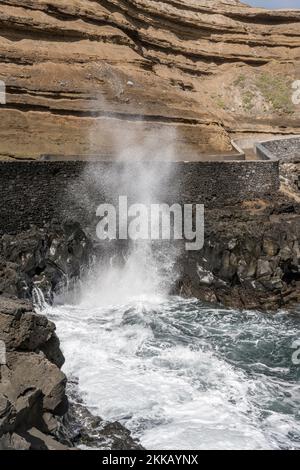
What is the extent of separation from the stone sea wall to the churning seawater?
2.69 m

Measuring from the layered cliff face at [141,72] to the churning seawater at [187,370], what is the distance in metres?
7.62

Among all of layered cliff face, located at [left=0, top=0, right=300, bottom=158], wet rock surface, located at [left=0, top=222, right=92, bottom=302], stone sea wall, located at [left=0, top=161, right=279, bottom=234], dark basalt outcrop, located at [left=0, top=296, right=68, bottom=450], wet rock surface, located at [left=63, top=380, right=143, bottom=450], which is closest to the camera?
dark basalt outcrop, located at [left=0, top=296, right=68, bottom=450]

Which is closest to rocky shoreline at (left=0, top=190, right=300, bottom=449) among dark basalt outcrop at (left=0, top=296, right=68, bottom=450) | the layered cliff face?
dark basalt outcrop at (left=0, top=296, right=68, bottom=450)

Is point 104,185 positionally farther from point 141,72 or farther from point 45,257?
point 141,72

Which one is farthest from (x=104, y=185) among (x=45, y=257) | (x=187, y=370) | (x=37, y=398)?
(x=37, y=398)

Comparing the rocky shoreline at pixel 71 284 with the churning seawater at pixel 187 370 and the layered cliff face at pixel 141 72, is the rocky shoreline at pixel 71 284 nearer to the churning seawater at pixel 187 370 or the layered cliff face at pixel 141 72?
the churning seawater at pixel 187 370

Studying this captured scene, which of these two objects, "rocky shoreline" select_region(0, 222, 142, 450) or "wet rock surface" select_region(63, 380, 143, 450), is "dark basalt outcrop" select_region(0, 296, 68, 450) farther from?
"wet rock surface" select_region(63, 380, 143, 450)

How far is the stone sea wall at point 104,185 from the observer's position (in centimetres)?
1380

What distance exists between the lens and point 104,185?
1548 centimetres

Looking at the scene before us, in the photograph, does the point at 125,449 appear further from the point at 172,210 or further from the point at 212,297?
the point at 172,210

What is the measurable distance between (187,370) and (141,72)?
16.0m

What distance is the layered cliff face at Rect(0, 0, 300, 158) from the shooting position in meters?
18.8

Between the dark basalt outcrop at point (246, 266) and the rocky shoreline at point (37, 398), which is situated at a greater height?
the dark basalt outcrop at point (246, 266)

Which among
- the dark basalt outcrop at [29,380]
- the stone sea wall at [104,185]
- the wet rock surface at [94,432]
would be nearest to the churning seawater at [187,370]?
the wet rock surface at [94,432]
